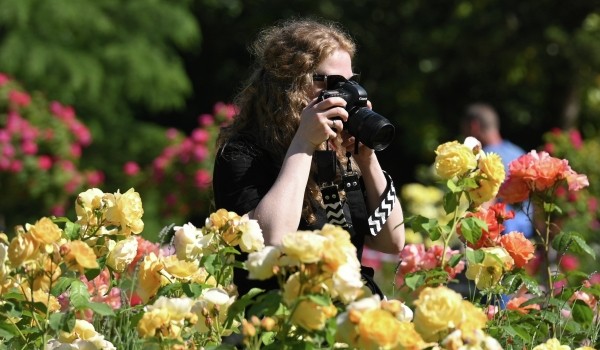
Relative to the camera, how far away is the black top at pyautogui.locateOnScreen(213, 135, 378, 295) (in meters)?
2.56

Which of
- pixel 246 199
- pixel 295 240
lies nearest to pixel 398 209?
pixel 246 199

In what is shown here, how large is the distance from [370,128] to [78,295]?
2.50 ft

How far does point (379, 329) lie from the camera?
1625 millimetres

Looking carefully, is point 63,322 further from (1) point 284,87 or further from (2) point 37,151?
(2) point 37,151

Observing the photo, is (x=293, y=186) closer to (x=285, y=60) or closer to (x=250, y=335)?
(x=285, y=60)

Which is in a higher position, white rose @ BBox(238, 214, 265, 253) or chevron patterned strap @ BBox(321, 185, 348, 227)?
chevron patterned strap @ BBox(321, 185, 348, 227)

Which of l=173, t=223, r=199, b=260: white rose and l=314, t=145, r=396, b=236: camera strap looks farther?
l=314, t=145, r=396, b=236: camera strap

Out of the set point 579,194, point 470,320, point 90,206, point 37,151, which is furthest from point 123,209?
point 37,151

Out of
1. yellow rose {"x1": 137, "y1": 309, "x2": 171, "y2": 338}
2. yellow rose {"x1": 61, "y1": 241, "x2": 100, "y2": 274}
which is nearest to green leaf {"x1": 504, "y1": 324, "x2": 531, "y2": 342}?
yellow rose {"x1": 137, "y1": 309, "x2": 171, "y2": 338}

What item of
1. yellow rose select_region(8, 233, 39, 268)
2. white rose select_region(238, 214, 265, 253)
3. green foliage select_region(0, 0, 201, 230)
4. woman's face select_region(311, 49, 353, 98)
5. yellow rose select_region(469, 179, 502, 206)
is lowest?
yellow rose select_region(8, 233, 39, 268)

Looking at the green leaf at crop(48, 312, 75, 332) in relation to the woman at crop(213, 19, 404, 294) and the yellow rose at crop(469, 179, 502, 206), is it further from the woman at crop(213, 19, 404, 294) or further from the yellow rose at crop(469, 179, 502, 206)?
the yellow rose at crop(469, 179, 502, 206)

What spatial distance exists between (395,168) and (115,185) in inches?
128

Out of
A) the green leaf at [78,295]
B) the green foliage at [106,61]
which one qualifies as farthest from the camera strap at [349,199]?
the green foliage at [106,61]

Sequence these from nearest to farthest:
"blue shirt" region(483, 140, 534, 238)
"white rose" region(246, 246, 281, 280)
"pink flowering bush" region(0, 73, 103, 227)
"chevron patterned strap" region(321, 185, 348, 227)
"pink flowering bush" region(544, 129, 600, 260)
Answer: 1. "white rose" region(246, 246, 281, 280)
2. "chevron patterned strap" region(321, 185, 348, 227)
3. "blue shirt" region(483, 140, 534, 238)
4. "pink flowering bush" region(544, 129, 600, 260)
5. "pink flowering bush" region(0, 73, 103, 227)
